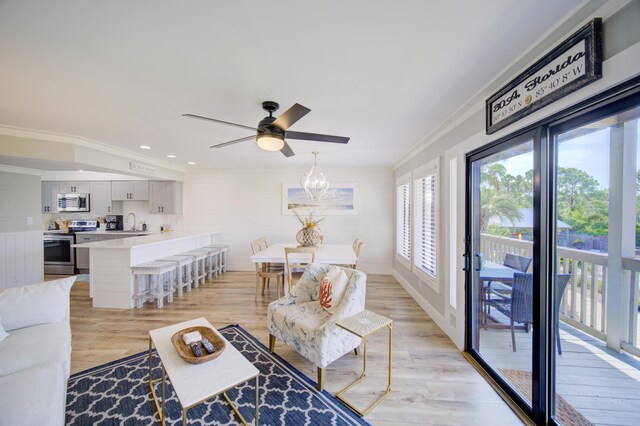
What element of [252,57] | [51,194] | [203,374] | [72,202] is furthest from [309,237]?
[51,194]

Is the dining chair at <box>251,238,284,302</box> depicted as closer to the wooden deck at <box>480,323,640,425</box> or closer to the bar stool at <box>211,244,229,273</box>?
the bar stool at <box>211,244,229,273</box>

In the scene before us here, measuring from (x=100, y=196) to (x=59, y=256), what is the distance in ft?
4.92

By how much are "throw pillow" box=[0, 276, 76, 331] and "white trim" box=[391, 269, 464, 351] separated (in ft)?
12.2

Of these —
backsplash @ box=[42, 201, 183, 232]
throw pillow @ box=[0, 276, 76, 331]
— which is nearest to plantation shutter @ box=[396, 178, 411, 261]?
throw pillow @ box=[0, 276, 76, 331]

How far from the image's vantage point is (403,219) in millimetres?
4742

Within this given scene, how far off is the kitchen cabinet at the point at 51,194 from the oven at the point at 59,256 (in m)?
0.90

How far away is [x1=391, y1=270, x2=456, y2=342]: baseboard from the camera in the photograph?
2.70 meters

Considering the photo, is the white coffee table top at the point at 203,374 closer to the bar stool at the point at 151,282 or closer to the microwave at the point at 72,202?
the bar stool at the point at 151,282

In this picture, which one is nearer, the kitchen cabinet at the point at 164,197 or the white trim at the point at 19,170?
the white trim at the point at 19,170

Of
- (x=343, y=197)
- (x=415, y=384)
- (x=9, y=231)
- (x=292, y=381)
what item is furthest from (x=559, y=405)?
(x=9, y=231)

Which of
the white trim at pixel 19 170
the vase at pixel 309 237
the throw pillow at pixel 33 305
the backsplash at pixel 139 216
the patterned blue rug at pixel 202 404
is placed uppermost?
the white trim at pixel 19 170

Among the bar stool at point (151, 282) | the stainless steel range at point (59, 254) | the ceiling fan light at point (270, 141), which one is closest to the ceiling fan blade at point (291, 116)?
the ceiling fan light at point (270, 141)

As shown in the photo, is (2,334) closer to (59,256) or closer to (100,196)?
(59,256)

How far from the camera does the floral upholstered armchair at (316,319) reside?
1.90m
